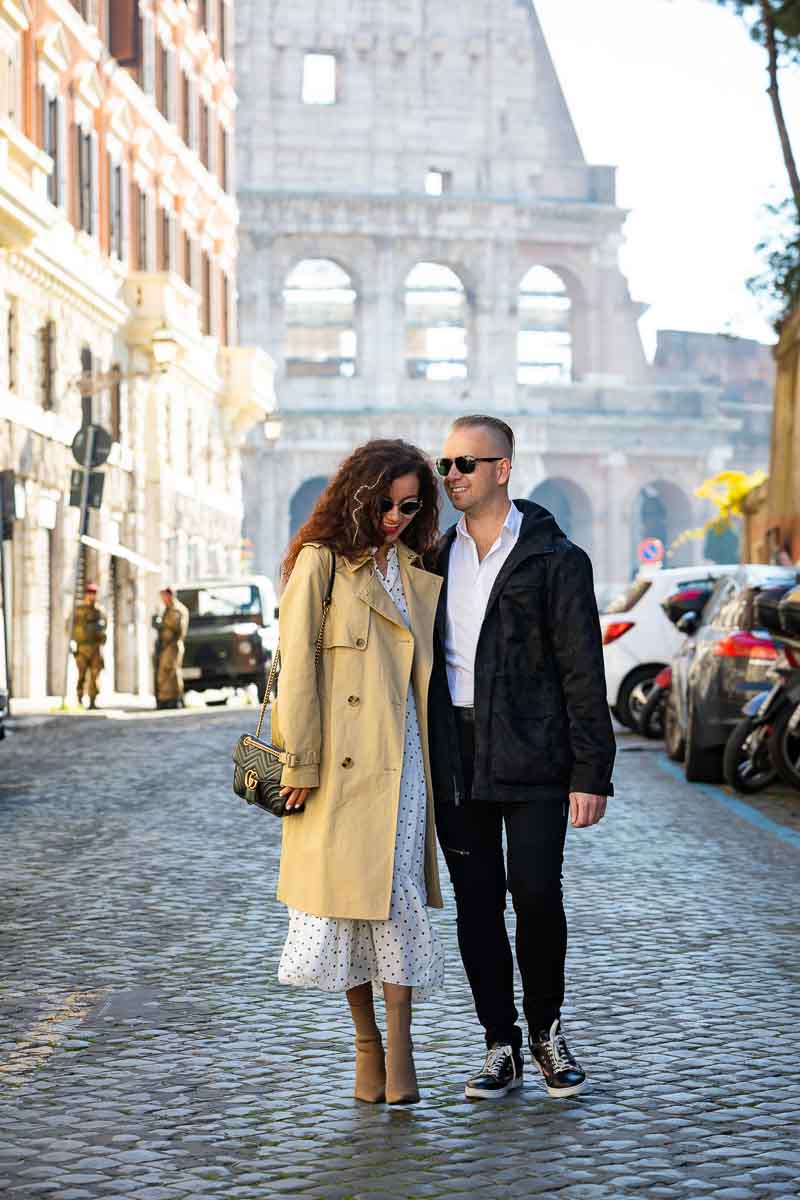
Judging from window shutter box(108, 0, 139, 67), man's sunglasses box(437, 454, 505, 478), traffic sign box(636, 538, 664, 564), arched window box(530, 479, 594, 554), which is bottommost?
man's sunglasses box(437, 454, 505, 478)

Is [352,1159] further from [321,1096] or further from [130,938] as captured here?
[130,938]

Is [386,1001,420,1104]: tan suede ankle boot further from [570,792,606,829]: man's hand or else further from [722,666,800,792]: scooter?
[722,666,800,792]: scooter

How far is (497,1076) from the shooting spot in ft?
19.7

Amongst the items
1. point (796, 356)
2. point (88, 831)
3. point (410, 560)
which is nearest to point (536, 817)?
point (410, 560)

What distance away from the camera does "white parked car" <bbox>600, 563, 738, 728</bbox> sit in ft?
71.7

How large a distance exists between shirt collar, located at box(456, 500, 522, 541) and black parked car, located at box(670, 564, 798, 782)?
963cm

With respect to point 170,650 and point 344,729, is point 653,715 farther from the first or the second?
point 344,729

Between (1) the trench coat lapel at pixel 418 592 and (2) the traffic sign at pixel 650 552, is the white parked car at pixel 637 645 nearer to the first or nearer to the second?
(1) the trench coat lapel at pixel 418 592

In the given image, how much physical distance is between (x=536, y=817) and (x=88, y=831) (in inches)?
305

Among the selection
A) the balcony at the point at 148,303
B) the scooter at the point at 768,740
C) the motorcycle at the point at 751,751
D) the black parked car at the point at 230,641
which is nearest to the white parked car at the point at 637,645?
the scooter at the point at 768,740

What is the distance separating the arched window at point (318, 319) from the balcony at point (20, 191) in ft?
170

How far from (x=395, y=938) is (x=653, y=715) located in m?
16.0

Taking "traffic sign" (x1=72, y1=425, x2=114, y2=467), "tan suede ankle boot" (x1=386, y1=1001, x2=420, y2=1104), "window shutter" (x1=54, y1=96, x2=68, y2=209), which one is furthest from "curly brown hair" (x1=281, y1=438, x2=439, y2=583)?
"window shutter" (x1=54, y1=96, x2=68, y2=209)

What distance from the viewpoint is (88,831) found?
13.4 m
